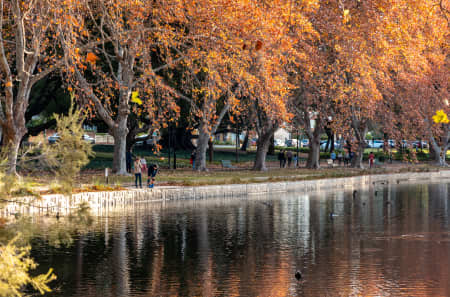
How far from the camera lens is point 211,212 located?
24.3 meters

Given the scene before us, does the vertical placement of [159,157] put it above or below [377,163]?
above

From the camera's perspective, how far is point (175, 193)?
95.2 ft

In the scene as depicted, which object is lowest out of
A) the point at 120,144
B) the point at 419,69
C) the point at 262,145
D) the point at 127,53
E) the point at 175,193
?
the point at 175,193

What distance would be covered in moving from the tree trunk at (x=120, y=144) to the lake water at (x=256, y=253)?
9.29 meters

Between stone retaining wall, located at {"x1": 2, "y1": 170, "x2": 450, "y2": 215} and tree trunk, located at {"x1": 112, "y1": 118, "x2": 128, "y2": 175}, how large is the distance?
6.17 metres

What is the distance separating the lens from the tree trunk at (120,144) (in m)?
34.8

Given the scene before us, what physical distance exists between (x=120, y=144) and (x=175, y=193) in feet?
22.6

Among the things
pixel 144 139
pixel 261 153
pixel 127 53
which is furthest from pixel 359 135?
pixel 127 53

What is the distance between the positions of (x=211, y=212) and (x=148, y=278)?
443 inches

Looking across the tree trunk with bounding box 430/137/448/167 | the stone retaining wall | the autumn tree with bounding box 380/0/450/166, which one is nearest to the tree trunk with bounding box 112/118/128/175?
the stone retaining wall

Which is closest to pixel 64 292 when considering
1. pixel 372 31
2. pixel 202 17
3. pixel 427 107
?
pixel 202 17

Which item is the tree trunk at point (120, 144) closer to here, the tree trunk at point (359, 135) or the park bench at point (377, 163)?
the tree trunk at point (359, 135)

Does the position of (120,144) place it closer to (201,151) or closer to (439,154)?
(201,151)

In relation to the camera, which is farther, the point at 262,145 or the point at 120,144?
the point at 262,145
